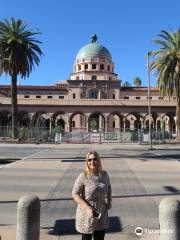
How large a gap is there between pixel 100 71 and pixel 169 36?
53.8m

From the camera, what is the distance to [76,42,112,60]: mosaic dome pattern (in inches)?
4168

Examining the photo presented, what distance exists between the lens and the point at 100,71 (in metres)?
104

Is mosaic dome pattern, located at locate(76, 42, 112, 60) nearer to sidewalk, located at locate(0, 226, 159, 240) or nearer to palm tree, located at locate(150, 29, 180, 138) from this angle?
palm tree, located at locate(150, 29, 180, 138)

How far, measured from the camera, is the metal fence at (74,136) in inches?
2054

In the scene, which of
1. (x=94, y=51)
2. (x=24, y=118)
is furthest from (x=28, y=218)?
(x=94, y=51)

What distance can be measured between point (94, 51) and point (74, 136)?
5619cm

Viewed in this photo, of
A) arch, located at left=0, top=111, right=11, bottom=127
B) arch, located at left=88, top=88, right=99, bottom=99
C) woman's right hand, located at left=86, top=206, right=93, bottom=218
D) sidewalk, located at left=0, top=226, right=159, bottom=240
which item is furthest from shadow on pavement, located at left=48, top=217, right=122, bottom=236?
arch, located at left=88, top=88, right=99, bottom=99

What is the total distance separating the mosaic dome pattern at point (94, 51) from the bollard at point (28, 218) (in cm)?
10053

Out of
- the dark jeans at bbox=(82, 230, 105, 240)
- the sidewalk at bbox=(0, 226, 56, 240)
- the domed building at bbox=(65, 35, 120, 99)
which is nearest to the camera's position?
the dark jeans at bbox=(82, 230, 105, 240)

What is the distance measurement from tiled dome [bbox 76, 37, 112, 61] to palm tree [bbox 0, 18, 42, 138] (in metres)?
53.5

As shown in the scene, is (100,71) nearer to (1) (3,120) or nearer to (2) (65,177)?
(1) (3,120)

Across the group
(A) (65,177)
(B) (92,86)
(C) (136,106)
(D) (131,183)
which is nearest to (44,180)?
(A) (65,177)

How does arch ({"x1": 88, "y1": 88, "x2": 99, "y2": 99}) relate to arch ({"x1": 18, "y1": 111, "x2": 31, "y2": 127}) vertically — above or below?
above

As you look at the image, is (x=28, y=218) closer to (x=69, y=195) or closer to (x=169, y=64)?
(x=69, y=195)
